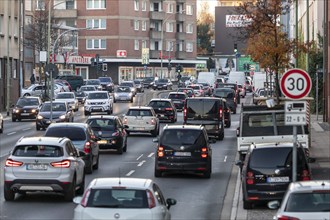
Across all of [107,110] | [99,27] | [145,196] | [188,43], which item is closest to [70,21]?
[99,27]

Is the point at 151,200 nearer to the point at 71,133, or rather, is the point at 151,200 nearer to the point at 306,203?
the point at 306,203

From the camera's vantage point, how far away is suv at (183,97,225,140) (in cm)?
4728

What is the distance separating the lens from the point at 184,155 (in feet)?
99.0

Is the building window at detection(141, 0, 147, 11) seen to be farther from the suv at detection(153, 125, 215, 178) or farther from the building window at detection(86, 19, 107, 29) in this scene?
the suv at detection(153, 125, 215, 178)

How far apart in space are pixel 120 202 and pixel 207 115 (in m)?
32.2

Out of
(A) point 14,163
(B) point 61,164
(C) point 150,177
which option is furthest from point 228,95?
(A) point 14,163

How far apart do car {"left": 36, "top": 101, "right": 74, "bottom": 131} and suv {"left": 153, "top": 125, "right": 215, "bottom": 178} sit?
2287 centimetres

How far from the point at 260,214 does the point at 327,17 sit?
35875mm

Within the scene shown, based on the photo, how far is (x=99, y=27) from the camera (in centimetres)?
13888

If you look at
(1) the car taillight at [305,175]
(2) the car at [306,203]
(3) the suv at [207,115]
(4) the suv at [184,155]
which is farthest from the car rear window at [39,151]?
(3) the suv at [207,115]

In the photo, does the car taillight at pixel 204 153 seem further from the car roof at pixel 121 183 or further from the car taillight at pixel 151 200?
the car taillight at pixel 151 200

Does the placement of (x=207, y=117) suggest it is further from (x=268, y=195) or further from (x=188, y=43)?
(x=188, y=43)

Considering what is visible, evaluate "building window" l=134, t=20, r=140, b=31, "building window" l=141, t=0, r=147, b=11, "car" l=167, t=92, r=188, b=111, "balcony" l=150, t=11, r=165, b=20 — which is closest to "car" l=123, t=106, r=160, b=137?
"car" l=167, t=92, r=188, b=111

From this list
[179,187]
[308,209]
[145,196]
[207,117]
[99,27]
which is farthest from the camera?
[99,27]
